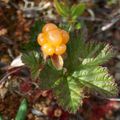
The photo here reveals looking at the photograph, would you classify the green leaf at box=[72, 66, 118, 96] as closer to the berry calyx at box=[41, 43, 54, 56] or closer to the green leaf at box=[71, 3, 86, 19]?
the berry calyx at box=[41, 43, 54, 56]

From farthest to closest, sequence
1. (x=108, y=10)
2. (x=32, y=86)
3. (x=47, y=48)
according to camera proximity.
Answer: (x=108, y=10)
(x=32, y=86)
(x=47, y=48)

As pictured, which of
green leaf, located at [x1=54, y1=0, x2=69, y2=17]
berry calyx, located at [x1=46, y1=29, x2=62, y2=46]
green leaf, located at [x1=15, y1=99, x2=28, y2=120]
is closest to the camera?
berry calyx, located at [x1=46, y1=29, x2=62, y2=46]

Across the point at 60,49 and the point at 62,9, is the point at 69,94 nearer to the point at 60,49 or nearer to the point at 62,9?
the point at 60,49

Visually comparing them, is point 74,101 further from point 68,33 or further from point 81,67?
point 68,33

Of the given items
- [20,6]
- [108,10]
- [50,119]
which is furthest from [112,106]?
[20,6]

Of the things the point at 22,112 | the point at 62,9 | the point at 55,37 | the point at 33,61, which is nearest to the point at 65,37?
the point at 55,37

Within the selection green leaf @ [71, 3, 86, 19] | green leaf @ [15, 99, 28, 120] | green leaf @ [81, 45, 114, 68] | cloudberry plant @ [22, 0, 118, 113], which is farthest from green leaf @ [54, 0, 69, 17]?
green leaf @ [15, 99, 28, 120]

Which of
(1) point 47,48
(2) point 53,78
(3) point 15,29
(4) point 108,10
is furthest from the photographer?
(4) point 108,10
